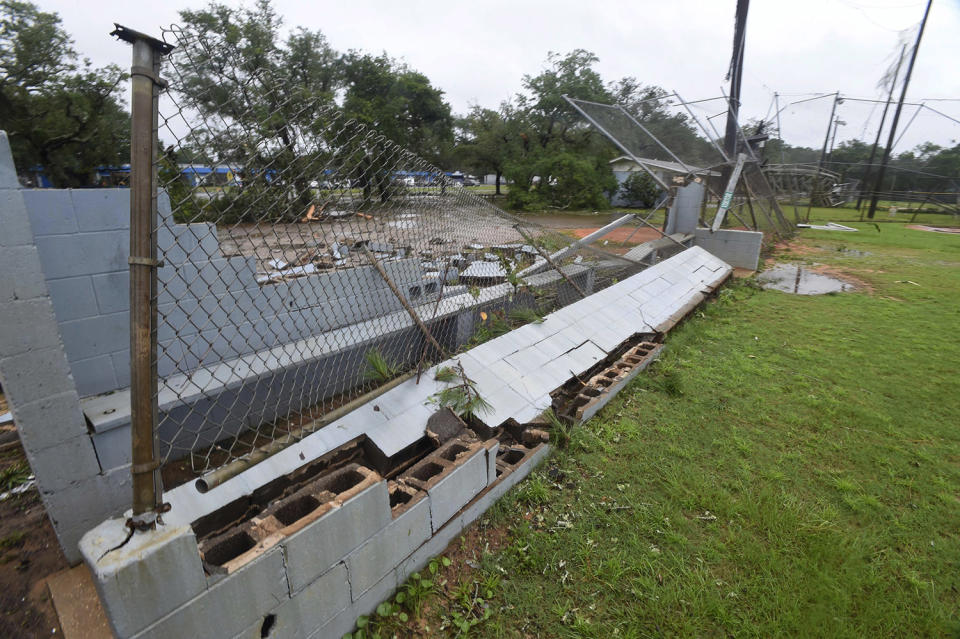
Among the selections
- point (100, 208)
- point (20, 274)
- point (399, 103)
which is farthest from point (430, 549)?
point (399, 103)

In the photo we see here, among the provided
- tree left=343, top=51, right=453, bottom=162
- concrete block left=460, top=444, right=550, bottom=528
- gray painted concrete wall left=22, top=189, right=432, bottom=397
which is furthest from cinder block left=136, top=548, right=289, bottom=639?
tree left=343, top=51, right=453, bottom=162

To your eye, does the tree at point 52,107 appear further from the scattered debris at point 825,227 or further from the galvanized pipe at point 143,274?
the scattered debris at point 825,227

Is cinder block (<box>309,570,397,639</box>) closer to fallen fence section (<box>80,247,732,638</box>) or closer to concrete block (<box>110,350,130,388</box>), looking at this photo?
fallen fence section (<box>80,247,732,638</box>)

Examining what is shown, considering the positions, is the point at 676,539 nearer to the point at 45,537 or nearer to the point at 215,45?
the point at 215,45

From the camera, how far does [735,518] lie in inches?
97.8

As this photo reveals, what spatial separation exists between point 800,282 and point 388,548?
921 cm

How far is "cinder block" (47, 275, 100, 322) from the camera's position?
2.32 metres

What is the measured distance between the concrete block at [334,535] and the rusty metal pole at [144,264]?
0.50 meters

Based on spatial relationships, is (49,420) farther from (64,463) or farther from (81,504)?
(81,504)

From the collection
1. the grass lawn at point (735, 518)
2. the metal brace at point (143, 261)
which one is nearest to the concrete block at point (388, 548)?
the grass lawn at point (735, 518)

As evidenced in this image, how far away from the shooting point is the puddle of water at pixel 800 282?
7.64 m

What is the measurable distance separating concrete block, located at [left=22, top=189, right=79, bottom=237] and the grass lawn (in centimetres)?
253

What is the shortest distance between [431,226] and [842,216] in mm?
23666

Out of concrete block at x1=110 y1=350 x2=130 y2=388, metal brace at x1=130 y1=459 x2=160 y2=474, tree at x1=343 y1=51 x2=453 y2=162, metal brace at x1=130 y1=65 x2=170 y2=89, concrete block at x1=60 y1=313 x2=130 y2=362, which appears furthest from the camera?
tree at x1=343 y1=51 x2=453 y2=162
